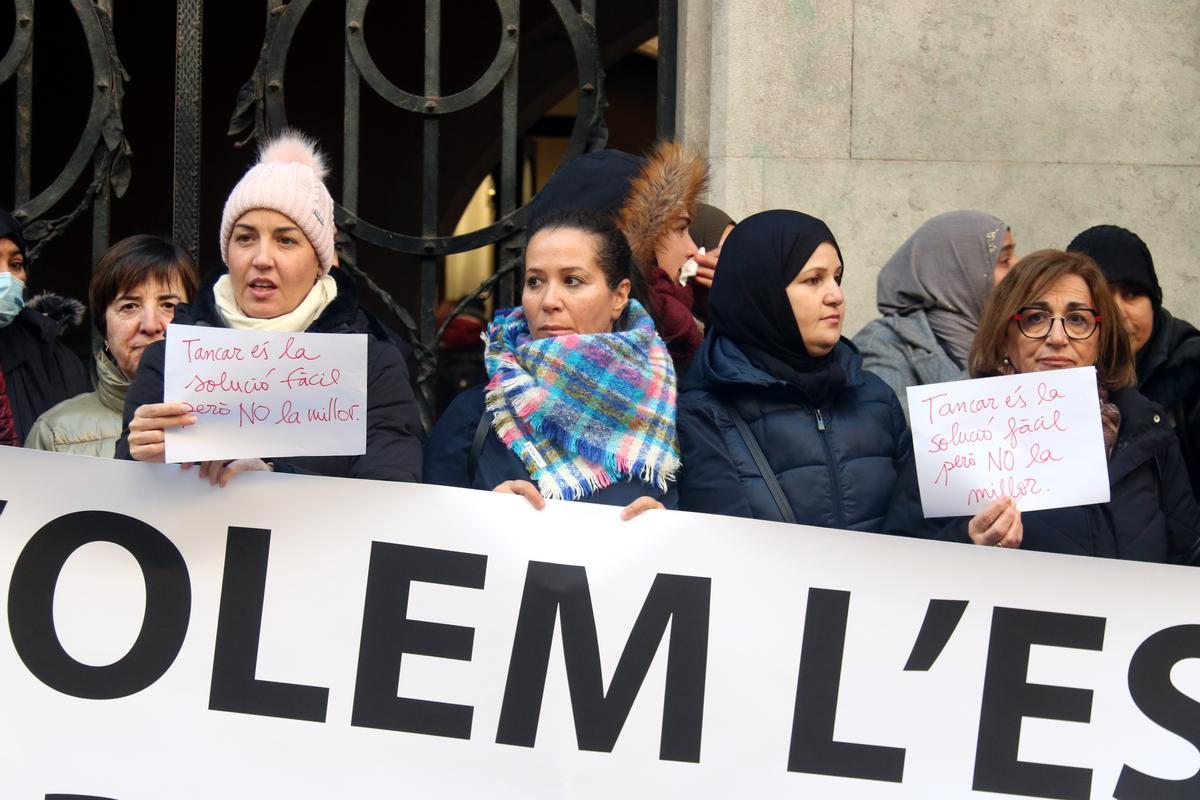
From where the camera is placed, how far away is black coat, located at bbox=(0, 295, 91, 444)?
4.00m

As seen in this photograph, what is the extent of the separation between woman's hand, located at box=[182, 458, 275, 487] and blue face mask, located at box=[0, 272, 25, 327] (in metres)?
0.90

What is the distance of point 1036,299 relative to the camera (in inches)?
137

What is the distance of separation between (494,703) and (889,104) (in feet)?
8.08

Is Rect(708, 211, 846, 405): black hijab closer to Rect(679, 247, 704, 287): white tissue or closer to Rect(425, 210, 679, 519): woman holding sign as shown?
Rect(425, 210, 679, 519): woman holding sign

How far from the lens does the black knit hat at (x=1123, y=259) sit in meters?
4.12

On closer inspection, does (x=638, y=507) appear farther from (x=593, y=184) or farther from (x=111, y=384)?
(x=111, y=384)

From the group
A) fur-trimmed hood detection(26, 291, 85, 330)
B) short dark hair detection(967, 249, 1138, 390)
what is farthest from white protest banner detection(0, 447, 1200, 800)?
fur-trimmed hood detection(26, 291, 85, 330)

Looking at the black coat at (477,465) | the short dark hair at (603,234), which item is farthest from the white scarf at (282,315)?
the short dark hair at (603,234)

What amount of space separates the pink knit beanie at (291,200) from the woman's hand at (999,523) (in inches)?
59.5

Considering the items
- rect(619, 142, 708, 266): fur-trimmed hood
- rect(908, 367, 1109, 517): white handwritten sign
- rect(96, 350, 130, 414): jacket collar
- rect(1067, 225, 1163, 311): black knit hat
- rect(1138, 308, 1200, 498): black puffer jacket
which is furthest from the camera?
rect(1067, 225, 1163, 311): black knit hat

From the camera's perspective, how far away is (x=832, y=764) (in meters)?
3.24

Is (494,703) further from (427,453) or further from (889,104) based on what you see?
(889,104)

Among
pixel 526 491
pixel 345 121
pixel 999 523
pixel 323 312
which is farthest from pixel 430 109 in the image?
pixel 999 523

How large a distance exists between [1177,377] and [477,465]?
1930mm
